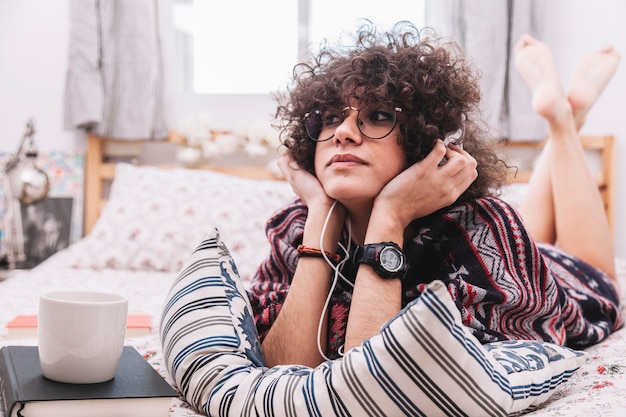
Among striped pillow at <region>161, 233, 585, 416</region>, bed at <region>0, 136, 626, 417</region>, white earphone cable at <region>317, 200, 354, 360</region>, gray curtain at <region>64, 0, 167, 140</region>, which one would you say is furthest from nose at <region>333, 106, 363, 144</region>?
gray curtain at <region>64, 0, 167, 140</region>

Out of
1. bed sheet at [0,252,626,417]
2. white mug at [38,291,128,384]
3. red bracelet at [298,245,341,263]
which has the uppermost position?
red bracelet at [298,245,341,263]

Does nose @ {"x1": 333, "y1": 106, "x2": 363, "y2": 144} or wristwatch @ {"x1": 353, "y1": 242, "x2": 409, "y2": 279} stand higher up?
nose @ {"x1": 333, "y1": 106, "x2": 363, "y2": 144}

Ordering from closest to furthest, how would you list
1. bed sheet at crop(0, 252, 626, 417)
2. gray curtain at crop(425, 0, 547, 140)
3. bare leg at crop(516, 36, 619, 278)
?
bed sheet at crop(0, 252, 626, 417) < bare leg at crop(516, 36, 619, 278) < gray curtain at crop(425, 0, 547, 140)

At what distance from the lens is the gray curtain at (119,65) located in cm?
262

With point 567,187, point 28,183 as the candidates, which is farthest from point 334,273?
point 28,183

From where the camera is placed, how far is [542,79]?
1.92 m

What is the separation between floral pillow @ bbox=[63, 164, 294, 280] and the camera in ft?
7.15

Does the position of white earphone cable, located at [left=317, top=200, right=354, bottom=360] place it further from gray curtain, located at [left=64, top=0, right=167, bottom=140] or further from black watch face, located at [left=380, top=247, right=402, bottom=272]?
gray curtain, located at [left=64, top=0, right=167, bottom=140]

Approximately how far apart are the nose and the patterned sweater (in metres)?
0.19

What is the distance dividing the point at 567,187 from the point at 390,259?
37.3 inches

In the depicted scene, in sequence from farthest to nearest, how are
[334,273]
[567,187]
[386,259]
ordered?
[567,187] → [334,273] → [386,259]

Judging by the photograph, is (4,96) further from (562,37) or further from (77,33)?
(562,37)

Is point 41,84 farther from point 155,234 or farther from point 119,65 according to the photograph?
point 155,234

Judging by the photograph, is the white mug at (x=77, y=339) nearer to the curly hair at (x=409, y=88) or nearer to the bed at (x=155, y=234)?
the curly hair at (x=409, y=88)
